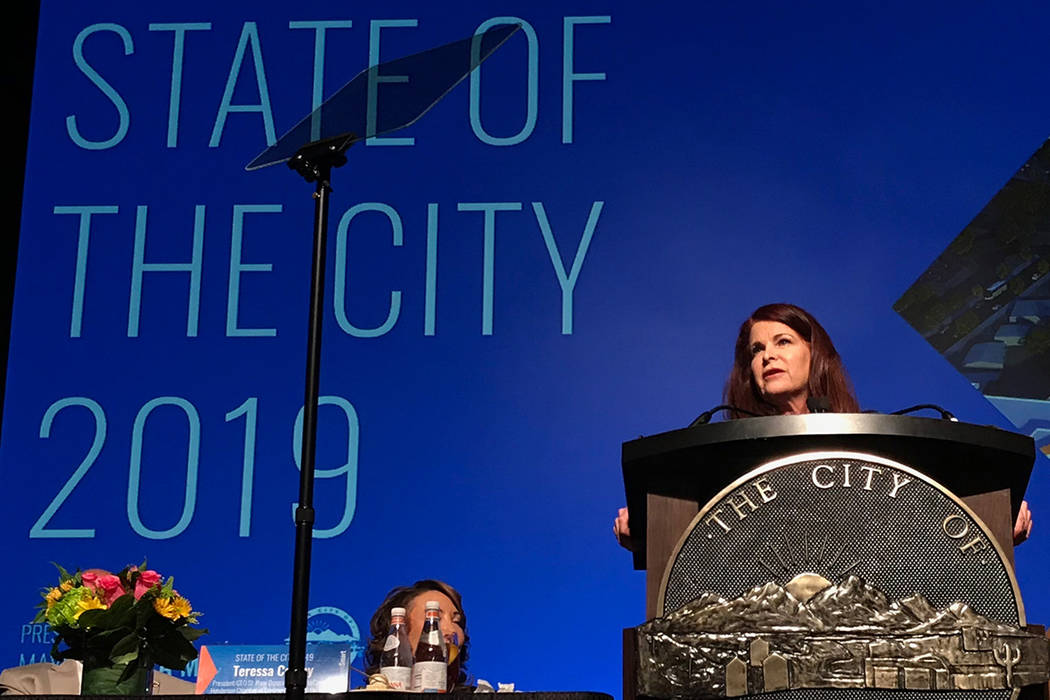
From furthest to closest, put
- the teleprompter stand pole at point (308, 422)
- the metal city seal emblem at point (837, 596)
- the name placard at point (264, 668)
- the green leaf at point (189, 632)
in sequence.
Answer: the name placard at point (264, 668) → the green leaf at point (189, 632) → the teleprompter stand pole at point (308, 422) → the metal city seal emblem at point (837, 596)

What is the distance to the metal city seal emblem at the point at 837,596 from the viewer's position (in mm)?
1107

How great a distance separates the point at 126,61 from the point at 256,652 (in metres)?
2.53

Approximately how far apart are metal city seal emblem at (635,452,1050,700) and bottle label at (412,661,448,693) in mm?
897

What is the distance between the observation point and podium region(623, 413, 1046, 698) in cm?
112

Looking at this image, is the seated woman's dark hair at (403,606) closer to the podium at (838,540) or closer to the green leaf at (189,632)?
the green leaf at (189,632)

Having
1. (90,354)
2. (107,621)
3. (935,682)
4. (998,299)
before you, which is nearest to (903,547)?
(935,682)

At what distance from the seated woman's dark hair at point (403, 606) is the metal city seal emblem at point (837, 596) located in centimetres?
216

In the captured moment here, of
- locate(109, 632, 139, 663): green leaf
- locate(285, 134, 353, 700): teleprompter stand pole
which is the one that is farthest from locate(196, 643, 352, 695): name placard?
locate(285, 134, 353, 700): teleprompter stand pole

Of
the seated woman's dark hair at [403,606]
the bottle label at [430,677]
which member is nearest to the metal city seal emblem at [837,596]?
A: the bottle label at [430,677]

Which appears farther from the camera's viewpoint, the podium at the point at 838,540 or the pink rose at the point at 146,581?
the pink rose at the point at 146,581

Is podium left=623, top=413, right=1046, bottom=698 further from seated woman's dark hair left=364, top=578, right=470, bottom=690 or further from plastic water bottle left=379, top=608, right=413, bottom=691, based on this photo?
seated woman's dark hair left=364, top=578, right=470, bottom=690

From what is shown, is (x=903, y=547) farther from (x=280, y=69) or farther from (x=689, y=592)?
(x=280, y=69)

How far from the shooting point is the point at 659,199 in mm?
4047

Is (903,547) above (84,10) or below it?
below
